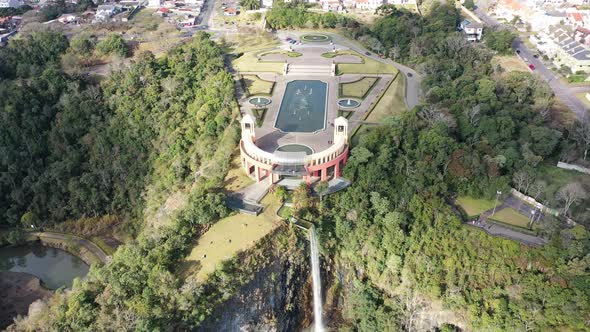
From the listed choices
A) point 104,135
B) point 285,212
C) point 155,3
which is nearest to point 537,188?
point 285,212

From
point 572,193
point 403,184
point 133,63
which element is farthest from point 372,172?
point 133,63

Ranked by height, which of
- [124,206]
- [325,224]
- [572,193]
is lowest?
[124,206]

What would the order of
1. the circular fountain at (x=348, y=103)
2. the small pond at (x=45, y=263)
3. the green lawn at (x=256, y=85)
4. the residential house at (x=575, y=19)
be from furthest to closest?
the residential house at (x=575, y=19), the green lawn at (x=256, y=85), the circular fountain at (x=348, y=103), the small pond at (x=45, y=263)

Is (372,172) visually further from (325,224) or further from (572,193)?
(572,193)

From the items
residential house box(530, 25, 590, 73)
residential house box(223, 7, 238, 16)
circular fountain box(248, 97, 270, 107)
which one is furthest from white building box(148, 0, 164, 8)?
residential house box(530, 25, 590, 73)

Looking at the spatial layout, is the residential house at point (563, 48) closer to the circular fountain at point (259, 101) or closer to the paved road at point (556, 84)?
the paved road at point (556, 84)

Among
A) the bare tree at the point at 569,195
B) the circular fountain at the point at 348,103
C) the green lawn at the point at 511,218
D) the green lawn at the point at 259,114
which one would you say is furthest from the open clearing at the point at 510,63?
the green lawn at the point at 259,114
